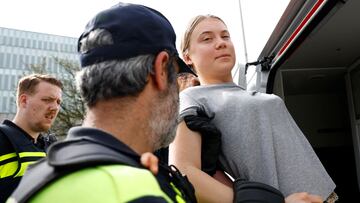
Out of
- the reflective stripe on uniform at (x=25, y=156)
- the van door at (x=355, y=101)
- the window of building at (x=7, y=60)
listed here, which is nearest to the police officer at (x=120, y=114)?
the reflective stripe on uniform at (x=25, y=156)

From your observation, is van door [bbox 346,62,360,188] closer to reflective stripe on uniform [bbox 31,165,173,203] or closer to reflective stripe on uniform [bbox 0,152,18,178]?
reflective stripe on uniform [bbox 0,152,18,178]

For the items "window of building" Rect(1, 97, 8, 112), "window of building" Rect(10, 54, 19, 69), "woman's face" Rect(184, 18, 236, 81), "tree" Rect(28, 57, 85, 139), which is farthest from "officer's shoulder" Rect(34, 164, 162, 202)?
"window of building" Rect(10, 54, 19, 69)

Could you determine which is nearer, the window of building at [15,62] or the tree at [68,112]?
the tree at [68,112]

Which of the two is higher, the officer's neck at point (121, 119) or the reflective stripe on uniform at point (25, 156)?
the officer's neck at point (121, 119)

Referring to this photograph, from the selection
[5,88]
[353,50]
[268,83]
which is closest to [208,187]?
[268,83]

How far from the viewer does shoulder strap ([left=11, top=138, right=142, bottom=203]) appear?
69cm

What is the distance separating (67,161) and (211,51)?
3.24 feet

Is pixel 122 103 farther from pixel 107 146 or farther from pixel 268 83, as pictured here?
pixel 268 83

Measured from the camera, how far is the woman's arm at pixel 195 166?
122 cm

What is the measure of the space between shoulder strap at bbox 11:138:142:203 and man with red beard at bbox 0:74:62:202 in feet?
6.22

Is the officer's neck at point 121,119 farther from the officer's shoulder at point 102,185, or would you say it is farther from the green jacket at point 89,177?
the officer's shoulder at point 102,185

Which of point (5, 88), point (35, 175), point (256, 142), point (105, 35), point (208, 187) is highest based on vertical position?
point (105, 35)

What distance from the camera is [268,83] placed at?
267 centimetres

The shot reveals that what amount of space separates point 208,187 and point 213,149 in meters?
0.18
